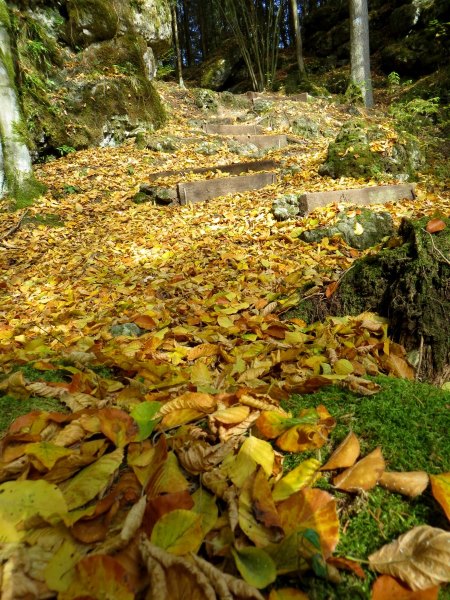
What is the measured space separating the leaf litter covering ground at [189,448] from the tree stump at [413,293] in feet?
0.44

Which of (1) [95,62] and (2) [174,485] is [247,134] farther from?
(2) [174,485]

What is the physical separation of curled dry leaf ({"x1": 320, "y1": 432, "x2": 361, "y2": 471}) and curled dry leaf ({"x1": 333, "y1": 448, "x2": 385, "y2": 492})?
0.02m

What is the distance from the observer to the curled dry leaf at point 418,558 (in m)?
0.75

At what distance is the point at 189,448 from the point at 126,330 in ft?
5.34

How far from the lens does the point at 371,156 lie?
5.66 meters

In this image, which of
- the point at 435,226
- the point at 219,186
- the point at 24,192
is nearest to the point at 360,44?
the point at 219,186

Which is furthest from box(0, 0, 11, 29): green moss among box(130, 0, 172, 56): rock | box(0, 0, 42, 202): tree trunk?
box(130, 0, 172, 56): rock

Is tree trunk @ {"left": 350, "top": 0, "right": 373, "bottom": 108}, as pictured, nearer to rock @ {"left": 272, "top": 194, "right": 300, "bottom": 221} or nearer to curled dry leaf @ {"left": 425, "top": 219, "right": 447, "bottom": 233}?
rock @ {"left": 272, "top": 194, "right": 300, "bottom": 221}

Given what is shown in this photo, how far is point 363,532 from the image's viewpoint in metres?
0.87

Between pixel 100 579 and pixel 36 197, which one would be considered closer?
pixel 100 579

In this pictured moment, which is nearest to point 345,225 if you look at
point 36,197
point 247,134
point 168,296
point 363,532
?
point 168,296

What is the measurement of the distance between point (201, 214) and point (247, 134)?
5.25 metres

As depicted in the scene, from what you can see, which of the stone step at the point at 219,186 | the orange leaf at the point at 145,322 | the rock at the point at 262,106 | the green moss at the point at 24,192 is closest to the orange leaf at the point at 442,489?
the orange leaf at the point at 145,322

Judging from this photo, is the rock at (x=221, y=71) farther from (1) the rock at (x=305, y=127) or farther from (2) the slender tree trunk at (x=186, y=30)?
(1) the rock at (x=305, y=127)
